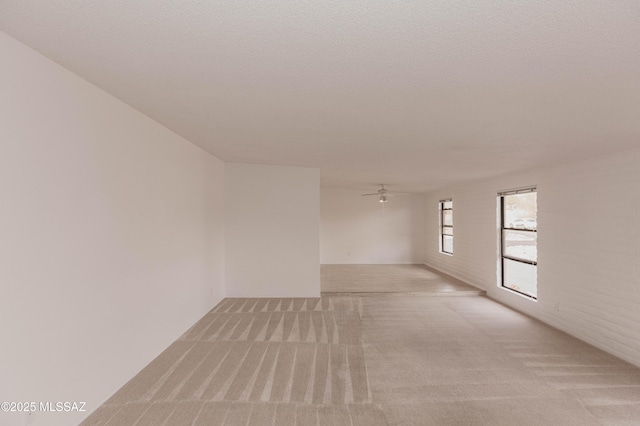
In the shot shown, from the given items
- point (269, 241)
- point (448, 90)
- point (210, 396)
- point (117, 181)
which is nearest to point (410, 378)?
point (210, 396)

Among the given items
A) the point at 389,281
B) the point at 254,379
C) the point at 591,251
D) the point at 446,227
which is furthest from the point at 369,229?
the point at 254,379

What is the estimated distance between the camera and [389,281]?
313 inches

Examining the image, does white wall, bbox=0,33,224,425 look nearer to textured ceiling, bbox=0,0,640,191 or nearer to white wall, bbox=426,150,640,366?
textured ceiling, bbox=0,0,640,191

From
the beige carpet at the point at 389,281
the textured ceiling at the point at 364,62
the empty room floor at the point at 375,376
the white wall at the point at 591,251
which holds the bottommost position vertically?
the empty room floor at the point at 375,376

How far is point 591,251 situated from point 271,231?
4797 mm

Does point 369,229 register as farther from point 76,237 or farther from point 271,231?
point 76,237

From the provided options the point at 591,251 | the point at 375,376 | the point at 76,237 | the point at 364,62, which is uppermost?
the point at 364,62

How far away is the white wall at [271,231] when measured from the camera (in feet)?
20.9

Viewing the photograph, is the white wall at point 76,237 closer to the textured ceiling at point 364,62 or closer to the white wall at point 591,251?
the textured ceiling at point 364,62

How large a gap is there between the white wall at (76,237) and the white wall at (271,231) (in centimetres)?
229

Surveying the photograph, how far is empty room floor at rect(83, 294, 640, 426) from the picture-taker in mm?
2688

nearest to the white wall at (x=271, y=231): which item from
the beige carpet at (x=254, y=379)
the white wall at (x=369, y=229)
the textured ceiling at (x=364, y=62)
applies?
the beige carpet at (x=254, y=379)

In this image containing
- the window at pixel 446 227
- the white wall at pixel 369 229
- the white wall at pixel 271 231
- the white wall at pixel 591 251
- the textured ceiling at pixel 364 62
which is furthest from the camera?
the white wall at pixel 369 229

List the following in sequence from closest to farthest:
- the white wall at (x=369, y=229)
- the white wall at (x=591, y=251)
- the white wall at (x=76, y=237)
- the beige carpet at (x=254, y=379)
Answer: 1. the white wall at (x=76, y=237)
2. the beige carpet at (x=254, y=379)
3. the white wall at (x=591, y=251)
4. the white wall at (x=369, y=229)
